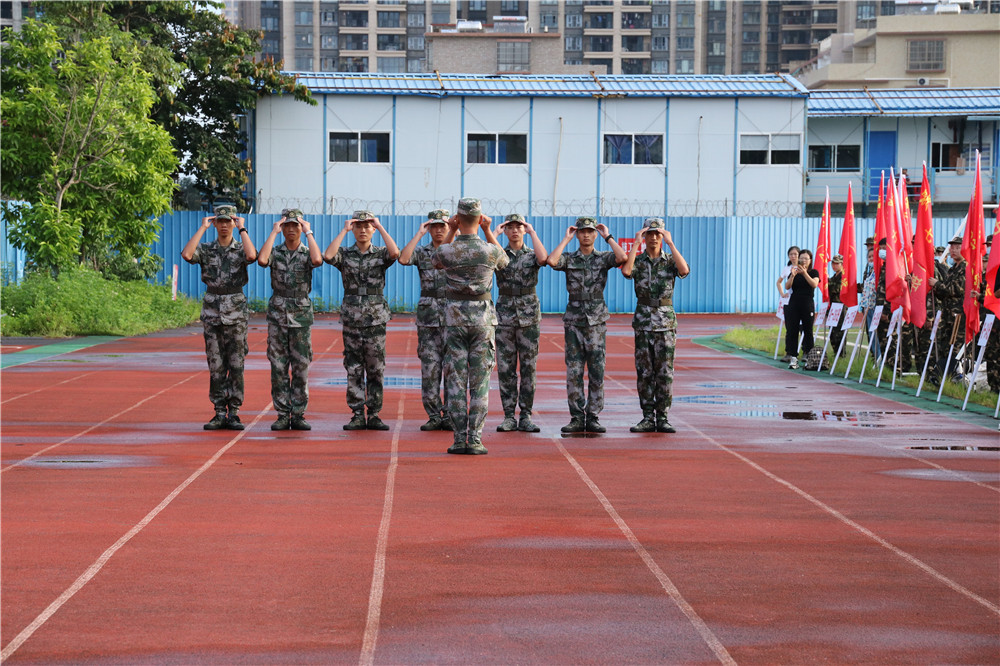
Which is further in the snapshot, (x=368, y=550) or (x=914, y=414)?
(x=914, y=414)

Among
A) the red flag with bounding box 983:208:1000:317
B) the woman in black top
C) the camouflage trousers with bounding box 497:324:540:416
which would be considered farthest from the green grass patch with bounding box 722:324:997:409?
the camouflage trousers with bounding box 497:324:540:416

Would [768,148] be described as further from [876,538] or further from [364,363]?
[876,538]

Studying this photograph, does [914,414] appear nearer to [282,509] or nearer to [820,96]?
[282,509]

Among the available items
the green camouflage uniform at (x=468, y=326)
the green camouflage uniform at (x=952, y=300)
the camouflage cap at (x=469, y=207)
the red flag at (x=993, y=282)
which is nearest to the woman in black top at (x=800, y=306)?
the green camouflage uniform at (x=952, y=300)

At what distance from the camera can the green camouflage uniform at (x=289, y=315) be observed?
1246cm

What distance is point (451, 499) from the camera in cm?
914

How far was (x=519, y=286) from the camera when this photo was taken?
1246 centimetres

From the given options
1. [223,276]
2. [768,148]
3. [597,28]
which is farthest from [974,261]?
[597,28]

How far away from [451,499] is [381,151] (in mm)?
32899

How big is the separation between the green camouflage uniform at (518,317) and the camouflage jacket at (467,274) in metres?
1.23

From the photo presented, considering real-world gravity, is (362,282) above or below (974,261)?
below

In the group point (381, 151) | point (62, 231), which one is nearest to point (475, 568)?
point (62, 231)

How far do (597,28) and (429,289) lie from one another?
101 metres

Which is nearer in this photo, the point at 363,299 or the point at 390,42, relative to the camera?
the point at 363,299
